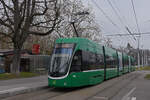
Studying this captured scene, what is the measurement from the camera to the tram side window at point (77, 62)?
12.9 meters

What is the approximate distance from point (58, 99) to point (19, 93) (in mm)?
2676

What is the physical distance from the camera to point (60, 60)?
12789 millimetres

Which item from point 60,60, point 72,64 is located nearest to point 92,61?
point 72,64

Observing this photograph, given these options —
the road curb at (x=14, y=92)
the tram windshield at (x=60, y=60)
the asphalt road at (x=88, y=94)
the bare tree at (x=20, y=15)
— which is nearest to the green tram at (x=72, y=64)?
the tram windshield at (x=60, y=60)

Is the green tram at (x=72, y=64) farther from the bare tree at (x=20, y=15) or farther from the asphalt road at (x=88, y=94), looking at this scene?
the bare tree at (x=20, y=15)

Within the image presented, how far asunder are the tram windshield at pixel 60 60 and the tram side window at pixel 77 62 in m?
0.38

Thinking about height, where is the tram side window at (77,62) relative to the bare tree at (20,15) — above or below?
below

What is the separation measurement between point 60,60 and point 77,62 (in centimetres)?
111

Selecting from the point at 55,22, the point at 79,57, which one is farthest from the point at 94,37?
the point at 79,57

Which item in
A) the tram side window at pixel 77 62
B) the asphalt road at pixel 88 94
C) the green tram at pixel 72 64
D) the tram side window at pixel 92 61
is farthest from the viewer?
the tram side window at pixel 92 61

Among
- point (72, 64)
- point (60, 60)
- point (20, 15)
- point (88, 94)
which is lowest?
point (88, 94)

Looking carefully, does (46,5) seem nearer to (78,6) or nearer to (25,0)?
(25,0)

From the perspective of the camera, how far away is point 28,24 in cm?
2267

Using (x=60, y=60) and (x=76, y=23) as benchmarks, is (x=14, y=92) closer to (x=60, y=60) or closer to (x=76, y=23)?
(x=60, y=60)
